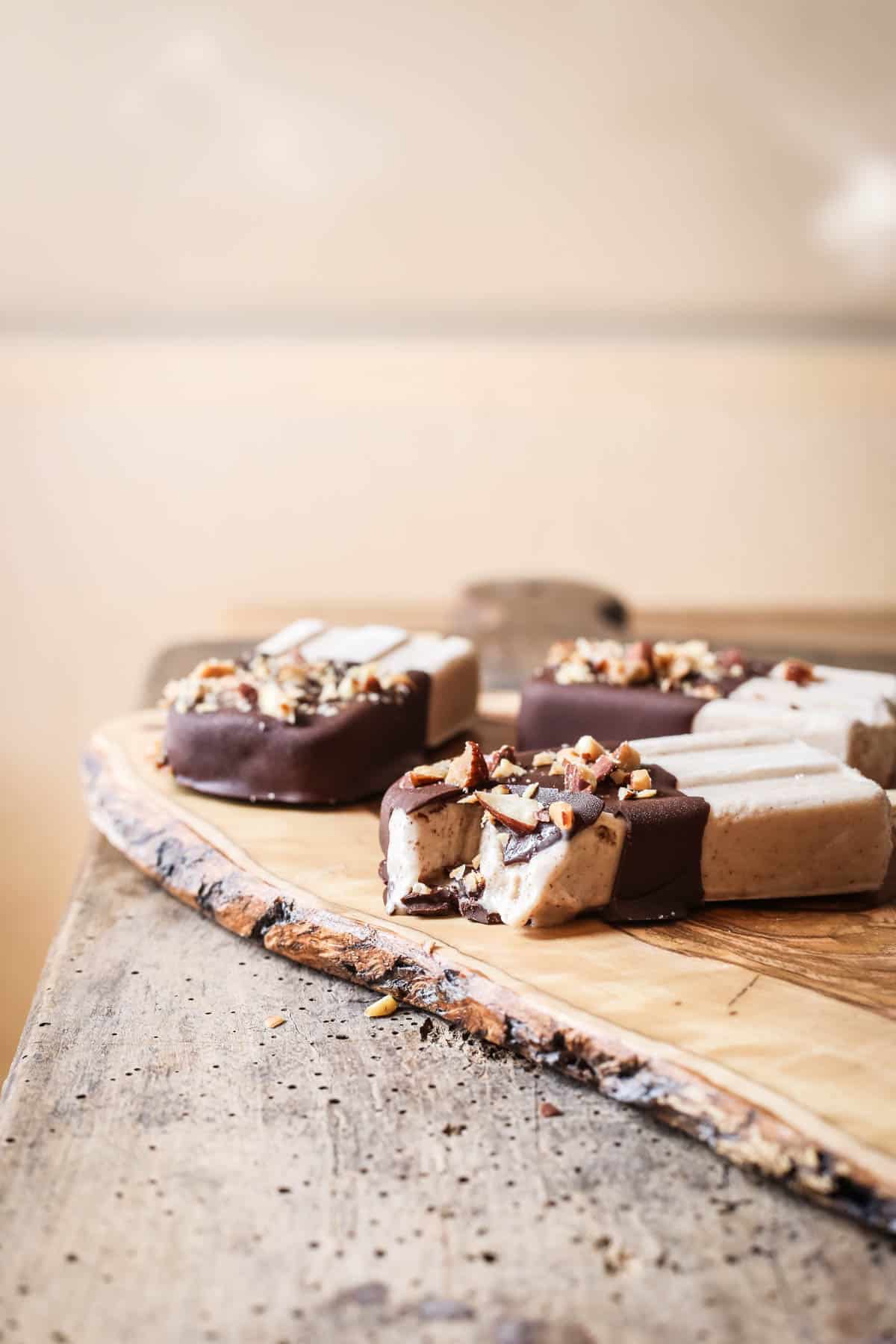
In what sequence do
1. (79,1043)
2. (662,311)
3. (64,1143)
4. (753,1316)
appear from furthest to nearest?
1. (662,311)
2. (79,1043)
3. (64,1143)
4. (753,1316)

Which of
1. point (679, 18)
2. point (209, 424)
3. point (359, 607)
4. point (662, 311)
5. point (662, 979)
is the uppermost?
point (679, 18)

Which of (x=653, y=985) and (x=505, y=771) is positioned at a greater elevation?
(x=505, y=771)

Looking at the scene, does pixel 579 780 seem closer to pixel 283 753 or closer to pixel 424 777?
pixel 424 777

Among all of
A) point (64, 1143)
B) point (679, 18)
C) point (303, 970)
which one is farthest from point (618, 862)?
point (679, 18)

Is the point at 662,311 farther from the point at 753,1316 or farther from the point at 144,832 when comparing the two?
the point at 753,1316

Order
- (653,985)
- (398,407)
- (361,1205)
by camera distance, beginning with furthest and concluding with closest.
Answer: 1. (398,407)
2. (653,985)
3. (361,1205)

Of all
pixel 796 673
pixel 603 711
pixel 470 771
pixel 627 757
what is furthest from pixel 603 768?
pixel 796 673
